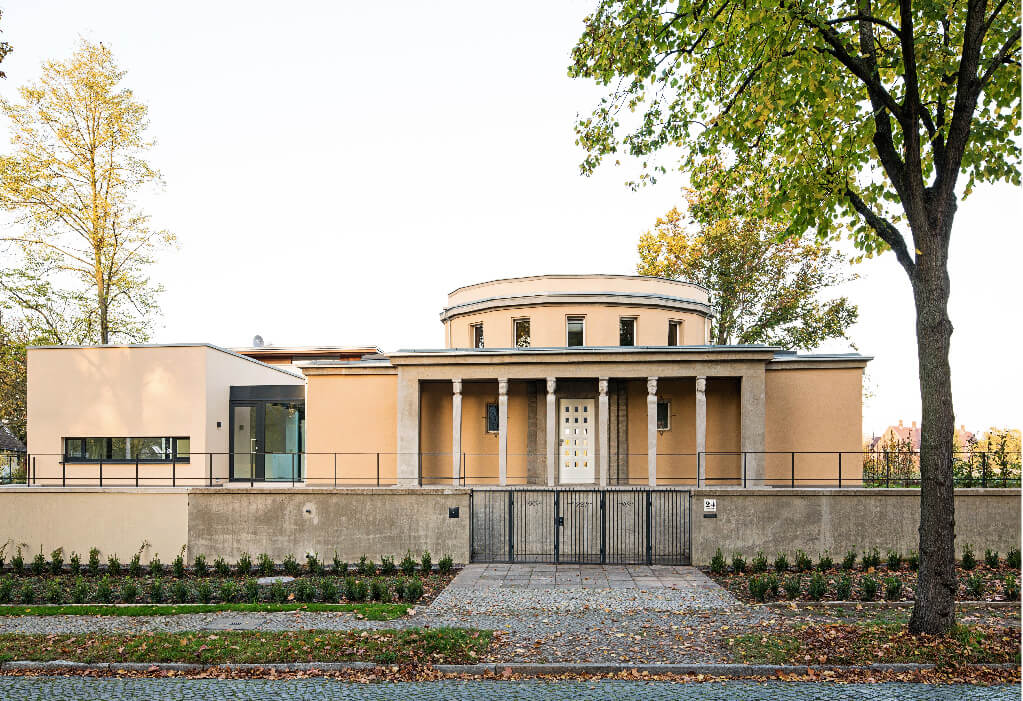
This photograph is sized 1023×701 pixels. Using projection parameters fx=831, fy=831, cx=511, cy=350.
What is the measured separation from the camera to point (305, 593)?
576 inches

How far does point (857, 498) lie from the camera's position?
19.0 m

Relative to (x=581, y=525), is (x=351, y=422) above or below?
above

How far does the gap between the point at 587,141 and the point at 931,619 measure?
8.87 m

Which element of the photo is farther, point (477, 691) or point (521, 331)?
point (521, 331)

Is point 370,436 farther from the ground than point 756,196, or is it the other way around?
point 756,196

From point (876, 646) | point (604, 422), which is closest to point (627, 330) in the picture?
point (604, 422)

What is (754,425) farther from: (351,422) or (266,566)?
(266,566)

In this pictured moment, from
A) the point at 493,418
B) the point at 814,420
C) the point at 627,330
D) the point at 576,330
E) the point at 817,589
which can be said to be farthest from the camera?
the point at 627,330

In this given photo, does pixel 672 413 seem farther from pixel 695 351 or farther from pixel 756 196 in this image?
pixel 756 196

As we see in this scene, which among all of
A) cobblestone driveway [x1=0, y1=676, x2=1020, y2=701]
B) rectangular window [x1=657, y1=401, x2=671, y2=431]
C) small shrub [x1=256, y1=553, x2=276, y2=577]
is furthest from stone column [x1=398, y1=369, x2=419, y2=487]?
cobblestone driveway [x1=0, y1=676, x2=1020, y2=701]

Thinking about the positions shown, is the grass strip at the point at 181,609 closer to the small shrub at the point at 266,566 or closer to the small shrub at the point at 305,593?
the small shrub at the point at 305,593

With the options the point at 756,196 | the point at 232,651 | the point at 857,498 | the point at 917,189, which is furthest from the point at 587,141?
the point at 857,498

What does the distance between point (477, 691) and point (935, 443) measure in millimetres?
6716

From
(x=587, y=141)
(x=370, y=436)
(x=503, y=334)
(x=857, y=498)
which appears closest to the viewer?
(x=587, y=141)
